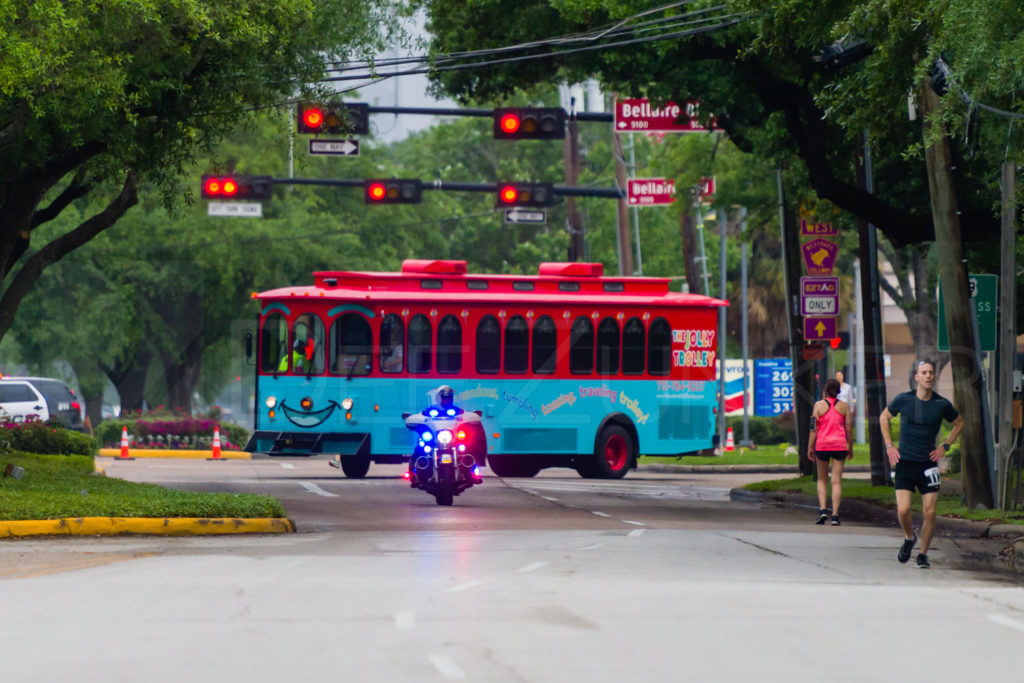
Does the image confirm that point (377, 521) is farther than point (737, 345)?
No

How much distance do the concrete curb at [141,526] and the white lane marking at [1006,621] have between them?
910 centimetres

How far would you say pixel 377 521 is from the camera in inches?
775

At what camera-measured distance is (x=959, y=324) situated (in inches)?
806

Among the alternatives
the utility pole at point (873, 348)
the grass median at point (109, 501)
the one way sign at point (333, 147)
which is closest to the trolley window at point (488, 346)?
the one way sign at point (333, 147)

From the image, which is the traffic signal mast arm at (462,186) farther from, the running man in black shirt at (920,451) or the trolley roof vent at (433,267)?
the running man in black shirt at (920,451)

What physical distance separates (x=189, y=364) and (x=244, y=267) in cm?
421

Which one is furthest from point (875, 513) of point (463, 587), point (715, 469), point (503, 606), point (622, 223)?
point (622, 223)

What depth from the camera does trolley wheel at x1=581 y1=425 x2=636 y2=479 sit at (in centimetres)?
3042

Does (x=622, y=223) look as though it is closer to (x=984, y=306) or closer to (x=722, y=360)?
(x=722, y=360)

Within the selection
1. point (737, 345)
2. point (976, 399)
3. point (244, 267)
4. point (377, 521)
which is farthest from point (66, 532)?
point (737, 345)

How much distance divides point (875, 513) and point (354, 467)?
1128cm

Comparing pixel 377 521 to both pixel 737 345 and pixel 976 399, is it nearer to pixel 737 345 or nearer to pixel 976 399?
pixel 976 399

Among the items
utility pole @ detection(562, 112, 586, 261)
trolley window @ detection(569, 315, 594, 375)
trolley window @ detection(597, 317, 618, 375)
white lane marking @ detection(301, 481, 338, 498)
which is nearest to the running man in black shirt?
white lane marking @ detection(301, 481, 338, 498)

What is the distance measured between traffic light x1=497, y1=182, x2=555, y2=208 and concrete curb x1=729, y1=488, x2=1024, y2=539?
310 inches
